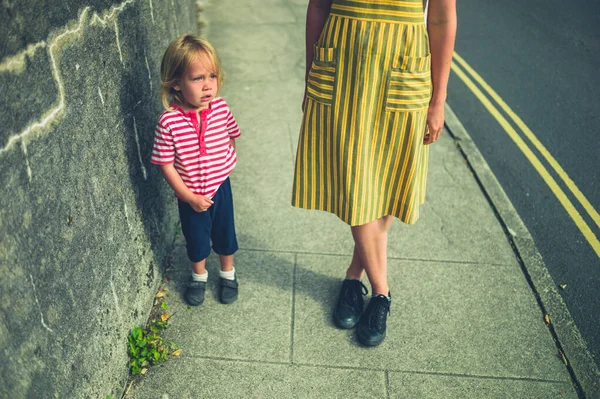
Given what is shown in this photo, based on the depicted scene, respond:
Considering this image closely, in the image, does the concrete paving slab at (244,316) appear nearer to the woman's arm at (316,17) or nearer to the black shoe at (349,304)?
the black shoe at (349,304)

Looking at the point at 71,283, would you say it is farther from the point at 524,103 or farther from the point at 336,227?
the point at 524,103

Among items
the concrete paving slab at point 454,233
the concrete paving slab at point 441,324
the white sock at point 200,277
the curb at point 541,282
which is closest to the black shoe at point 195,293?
the white sock at point 200,277

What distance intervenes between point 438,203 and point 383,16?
2.26 metres

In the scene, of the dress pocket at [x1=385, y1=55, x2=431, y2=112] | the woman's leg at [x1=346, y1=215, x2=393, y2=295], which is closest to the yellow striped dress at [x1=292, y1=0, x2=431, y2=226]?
→ the dress pocket at [x1=385, y1=55, x2=431, y2=112]

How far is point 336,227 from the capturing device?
3.75 metres

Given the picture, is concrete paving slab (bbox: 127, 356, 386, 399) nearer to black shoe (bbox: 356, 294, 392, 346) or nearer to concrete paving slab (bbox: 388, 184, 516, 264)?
black shoe (bbox: 356, 294, 392, 346)

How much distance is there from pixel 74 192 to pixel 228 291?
4.23 feet

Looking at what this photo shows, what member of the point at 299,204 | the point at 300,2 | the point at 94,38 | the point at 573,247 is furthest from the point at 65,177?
the point at 300,2

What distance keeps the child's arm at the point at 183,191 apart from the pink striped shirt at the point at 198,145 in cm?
4

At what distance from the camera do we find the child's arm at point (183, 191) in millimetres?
2457

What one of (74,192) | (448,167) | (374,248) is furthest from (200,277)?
(448,167)

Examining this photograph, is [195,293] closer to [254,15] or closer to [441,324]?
[441,324]

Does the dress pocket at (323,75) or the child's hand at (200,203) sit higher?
the dress pocket at (323,75)

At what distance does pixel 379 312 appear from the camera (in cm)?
287
